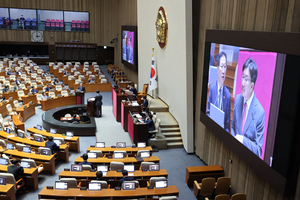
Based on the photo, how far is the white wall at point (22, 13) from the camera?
27.7 meters

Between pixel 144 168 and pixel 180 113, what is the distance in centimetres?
378

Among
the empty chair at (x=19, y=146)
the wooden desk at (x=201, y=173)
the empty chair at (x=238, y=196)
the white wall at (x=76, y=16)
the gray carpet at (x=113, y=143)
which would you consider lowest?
the gray carpet at (x=113, y=143)

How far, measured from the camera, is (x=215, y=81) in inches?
328

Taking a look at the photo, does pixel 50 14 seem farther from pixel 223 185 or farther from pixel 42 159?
pixel 223 185

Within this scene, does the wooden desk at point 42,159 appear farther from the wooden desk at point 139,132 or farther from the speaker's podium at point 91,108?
the speaker's podium at point 91,108

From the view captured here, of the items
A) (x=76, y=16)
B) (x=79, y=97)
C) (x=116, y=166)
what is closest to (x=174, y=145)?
(x=116, y=166)

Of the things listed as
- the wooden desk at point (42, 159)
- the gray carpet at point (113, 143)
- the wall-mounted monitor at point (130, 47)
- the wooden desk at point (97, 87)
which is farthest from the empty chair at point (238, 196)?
the wooden desk at point (97, 87)

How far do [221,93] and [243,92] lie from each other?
122 centimetres

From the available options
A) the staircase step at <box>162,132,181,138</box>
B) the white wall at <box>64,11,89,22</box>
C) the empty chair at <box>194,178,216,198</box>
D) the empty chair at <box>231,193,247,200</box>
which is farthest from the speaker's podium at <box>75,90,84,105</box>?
the white wall at <box>64,11,89,22</box>

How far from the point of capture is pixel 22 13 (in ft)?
93.1

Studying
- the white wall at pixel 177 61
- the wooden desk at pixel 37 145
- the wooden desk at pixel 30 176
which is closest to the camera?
the wooden desk at pixel 30 176

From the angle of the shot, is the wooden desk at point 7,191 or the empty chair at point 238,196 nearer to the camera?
the empty chair at point 238,196

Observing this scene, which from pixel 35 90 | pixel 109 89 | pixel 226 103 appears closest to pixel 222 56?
pixel 226 103

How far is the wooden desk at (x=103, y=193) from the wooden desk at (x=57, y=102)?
31.8 ft
